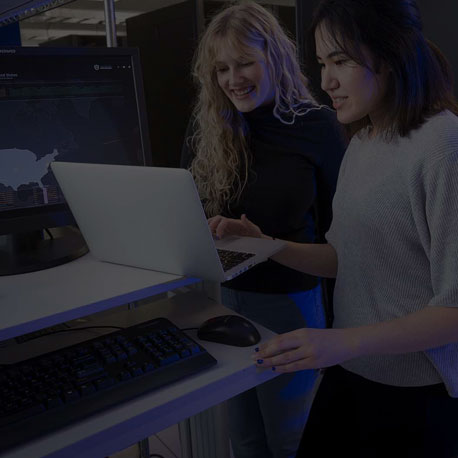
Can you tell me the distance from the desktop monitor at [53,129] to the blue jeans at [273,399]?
0.46m

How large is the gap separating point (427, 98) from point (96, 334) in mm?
716

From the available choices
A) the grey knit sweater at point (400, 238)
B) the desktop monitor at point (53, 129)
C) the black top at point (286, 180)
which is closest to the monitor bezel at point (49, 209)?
the desktop monitor at point (53, 129)

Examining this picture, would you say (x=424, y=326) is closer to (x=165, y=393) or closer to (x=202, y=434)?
(x=165, y=393)

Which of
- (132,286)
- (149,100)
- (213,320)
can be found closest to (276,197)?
(213,320)

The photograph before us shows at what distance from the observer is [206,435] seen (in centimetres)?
131

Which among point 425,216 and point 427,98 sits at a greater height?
point 427,98

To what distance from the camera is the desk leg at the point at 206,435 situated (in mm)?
1099

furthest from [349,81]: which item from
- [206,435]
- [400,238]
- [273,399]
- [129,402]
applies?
[206,435]

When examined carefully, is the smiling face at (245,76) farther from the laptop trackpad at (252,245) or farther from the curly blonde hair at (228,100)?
the laptop trackpad at (252,245)

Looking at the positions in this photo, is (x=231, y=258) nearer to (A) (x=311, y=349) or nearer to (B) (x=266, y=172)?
(A) (x=311, y=349)

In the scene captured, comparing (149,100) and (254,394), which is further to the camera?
(149,100)

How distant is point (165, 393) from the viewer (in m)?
0.76

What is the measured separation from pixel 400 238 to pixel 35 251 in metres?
0.68

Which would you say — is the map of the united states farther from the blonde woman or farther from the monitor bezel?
the blonde woman
